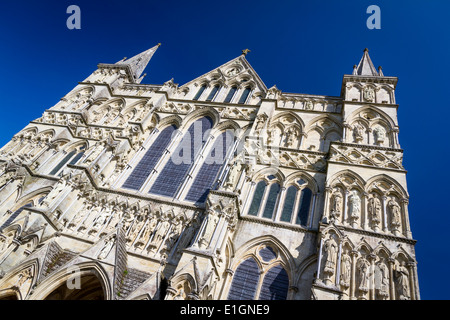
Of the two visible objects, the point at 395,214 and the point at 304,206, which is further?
the point at 304,206

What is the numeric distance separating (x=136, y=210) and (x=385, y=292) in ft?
33.5

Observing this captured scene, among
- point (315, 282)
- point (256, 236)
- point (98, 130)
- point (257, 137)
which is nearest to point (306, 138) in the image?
point (257, 137)

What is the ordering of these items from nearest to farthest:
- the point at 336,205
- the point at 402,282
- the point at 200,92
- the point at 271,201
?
the point at 402,282, the point at 336,205, the point at 271,201, the point at 200,92

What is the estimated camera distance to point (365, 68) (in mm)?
20812

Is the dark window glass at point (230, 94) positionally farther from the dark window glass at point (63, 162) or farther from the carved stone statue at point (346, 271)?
the carved stone statue at point (346, 271)

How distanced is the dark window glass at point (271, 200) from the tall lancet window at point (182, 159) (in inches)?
176

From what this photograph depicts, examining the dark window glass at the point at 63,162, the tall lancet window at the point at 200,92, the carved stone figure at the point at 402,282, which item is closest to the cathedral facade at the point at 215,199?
the carved stone figure at the point at 402,282

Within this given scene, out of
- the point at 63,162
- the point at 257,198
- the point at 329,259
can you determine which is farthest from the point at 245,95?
the point at 329,259

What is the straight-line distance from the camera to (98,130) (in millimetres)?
19531

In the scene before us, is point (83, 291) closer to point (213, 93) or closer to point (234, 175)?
point (234, 175)

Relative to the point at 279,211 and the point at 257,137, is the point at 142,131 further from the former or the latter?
the point at 279,211

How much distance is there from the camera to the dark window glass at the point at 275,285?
10.7m

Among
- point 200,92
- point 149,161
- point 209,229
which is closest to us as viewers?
point 209,229

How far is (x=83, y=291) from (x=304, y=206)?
9.72m
